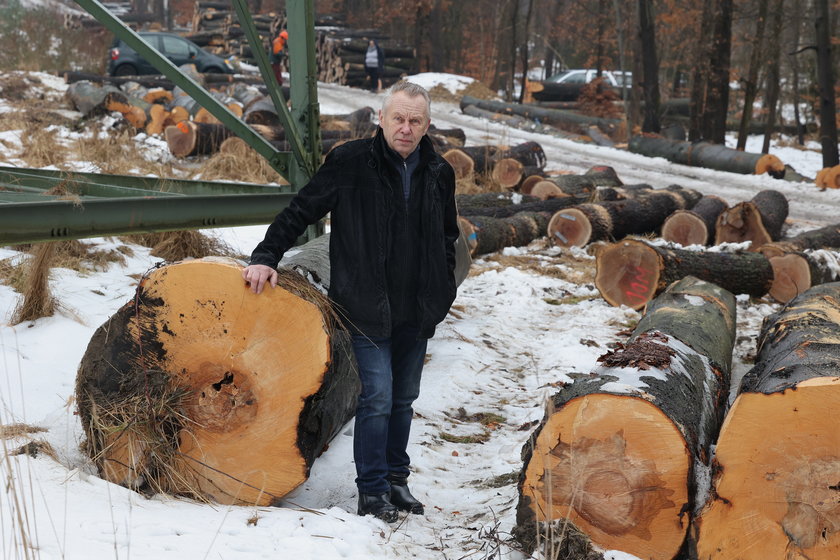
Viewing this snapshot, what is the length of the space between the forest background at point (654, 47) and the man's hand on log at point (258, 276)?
1459 centimetres

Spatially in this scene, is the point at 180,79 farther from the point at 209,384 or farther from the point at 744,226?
the point at 744,226

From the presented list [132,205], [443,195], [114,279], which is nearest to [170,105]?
[114,279]

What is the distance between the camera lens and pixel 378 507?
10.6 feet

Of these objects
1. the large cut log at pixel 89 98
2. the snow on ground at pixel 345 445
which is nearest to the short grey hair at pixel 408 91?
the snow on ground at pixel 345 445

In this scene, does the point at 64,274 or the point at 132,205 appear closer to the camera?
the point at 132,205

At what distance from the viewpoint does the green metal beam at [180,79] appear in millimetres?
4480

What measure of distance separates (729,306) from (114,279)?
14.1ft

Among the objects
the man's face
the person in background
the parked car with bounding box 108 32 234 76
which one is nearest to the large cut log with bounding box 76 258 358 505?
the man's face

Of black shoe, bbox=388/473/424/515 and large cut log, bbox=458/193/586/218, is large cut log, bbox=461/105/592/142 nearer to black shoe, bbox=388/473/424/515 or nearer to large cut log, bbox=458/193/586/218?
large cut log, bbox=458/193/586/218

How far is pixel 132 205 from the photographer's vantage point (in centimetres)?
407

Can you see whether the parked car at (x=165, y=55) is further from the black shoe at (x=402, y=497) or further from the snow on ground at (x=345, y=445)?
the black shoe at (x=402, y=497)

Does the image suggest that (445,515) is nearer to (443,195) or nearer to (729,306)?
(443,195)

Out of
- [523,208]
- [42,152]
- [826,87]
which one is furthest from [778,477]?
→ [826,87]

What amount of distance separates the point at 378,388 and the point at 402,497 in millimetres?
543
